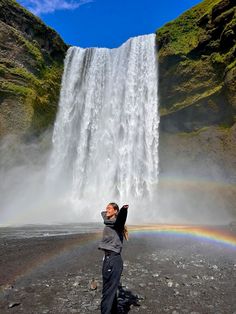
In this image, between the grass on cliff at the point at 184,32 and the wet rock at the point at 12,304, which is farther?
the grass on cliff at the point at 184,32

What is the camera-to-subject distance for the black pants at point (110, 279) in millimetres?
6070

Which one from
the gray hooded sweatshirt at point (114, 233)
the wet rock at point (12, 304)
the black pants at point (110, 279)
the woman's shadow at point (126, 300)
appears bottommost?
the wet rock at point (12, 304)

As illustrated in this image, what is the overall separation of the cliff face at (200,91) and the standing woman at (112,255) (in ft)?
101

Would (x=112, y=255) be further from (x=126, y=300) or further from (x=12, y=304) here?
(x=12, y=304)

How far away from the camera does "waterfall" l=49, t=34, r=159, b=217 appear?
38.8 meters

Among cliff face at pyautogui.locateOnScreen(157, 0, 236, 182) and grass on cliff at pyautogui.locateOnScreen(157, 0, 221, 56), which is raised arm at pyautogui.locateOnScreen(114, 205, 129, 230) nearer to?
cliff face at pyautogui.locateOnScreen(157, 0, 236, 182)

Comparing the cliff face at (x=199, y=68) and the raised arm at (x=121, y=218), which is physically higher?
the cliff face at (x=199, y=68)

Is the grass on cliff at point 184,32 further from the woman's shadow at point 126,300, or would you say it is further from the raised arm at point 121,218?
the raised arm at point 121,218

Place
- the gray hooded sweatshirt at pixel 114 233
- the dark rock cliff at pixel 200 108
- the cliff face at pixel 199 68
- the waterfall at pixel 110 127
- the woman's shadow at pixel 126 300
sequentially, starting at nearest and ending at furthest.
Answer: the gray hooded sweatshirt at pixel 114 233 → the woman's shadow at pixel 126 300 → the dark rock cliff at pixel 200 108 → the cliff face at pixel 199 68 → the waterfall at pixel 110 127

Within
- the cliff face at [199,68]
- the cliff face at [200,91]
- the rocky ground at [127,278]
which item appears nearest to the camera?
the rocky ground at [127,278]

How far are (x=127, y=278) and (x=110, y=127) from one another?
32942 millimetres

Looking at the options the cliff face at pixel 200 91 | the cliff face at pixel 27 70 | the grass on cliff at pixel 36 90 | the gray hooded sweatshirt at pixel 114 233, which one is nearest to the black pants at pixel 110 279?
the gray hooded sweatshirt at pixel 114 233

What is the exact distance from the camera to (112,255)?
6215 mm

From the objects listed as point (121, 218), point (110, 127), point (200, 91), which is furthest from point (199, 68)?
point (121, 218)
